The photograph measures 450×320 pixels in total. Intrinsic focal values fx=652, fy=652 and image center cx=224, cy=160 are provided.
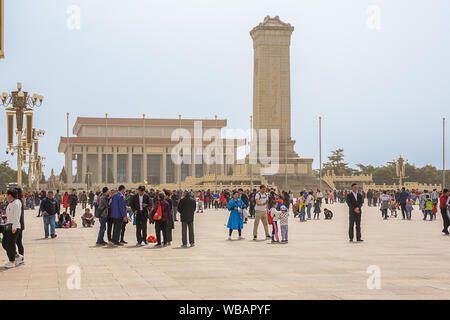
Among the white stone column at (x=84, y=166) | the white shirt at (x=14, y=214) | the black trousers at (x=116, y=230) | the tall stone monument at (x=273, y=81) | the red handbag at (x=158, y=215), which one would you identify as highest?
the tall stone monument at (x=273, y=81)

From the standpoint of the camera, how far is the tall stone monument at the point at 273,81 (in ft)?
259

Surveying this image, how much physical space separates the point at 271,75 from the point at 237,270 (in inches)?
2692

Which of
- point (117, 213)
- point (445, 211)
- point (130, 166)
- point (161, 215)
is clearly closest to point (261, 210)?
point (161, 215)

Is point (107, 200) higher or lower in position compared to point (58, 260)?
Result: higher

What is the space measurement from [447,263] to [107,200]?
30.6 feet

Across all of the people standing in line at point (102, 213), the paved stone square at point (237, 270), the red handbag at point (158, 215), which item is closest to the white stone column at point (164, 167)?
the paved stone square at point (237, 270)

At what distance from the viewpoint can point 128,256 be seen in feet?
49.4

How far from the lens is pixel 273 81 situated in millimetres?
79188

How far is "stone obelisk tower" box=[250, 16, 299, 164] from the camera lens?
7906 cm

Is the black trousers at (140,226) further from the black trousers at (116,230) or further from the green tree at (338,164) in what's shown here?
the green tree at (338,164)

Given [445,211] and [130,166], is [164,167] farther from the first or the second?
[445,211]
